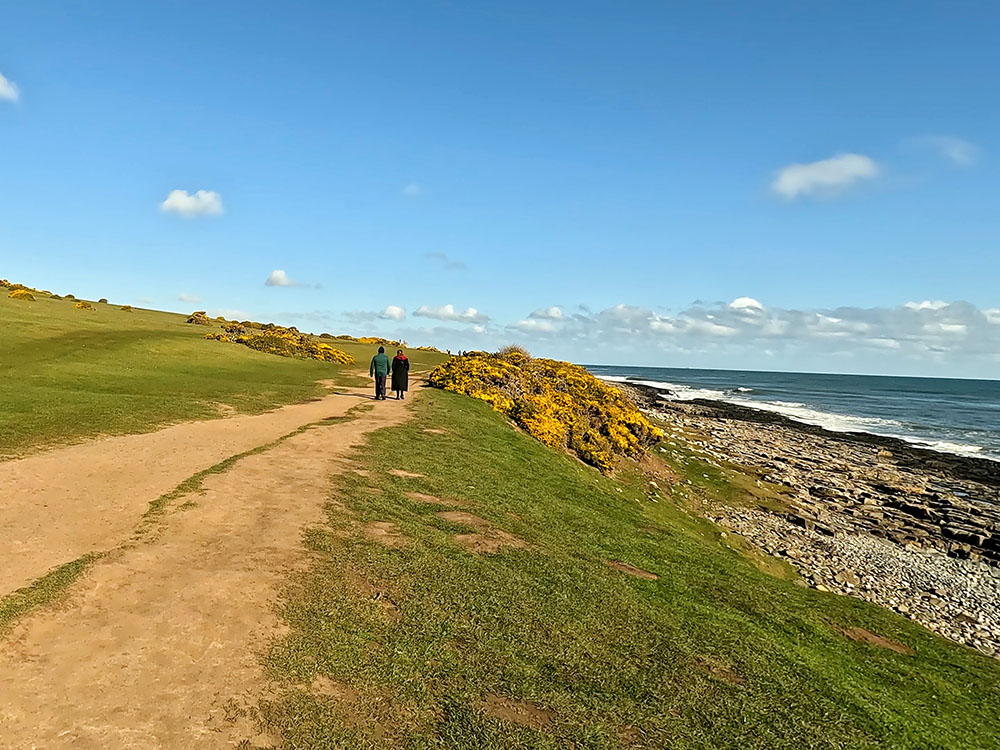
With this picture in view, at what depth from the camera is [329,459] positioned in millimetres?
14914

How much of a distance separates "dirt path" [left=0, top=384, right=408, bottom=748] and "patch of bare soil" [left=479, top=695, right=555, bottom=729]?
222cm

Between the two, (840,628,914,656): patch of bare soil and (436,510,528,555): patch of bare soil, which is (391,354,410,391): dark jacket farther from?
(840,628,914,656): patch of bare soil

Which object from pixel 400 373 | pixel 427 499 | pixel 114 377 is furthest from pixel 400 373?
pixel 427 499

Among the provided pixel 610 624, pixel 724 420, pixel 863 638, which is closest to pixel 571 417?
pixel 863 638

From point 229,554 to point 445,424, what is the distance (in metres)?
13.6

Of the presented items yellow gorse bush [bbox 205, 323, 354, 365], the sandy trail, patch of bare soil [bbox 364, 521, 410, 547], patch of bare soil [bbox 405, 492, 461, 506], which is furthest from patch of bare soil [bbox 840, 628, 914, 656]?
yellow gorse bush [bbox 205, 323, 354, 365]

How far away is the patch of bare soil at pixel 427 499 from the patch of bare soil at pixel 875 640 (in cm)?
825

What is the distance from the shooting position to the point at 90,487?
10812 millimetres

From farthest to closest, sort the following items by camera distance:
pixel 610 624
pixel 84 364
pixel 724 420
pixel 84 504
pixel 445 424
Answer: pixel 724 420 < pixel 84 364 < pixel 445 424 < pixel 84 504 < pixel 610 624

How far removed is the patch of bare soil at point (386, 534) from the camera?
998 cm

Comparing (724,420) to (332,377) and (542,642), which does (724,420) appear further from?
(542,642)

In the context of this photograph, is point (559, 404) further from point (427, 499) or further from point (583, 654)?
point (583, 654)

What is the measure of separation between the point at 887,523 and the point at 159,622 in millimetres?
30906

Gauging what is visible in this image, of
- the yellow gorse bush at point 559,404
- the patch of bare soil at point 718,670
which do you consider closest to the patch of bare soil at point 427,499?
the patch of bare soil at point 718,670
